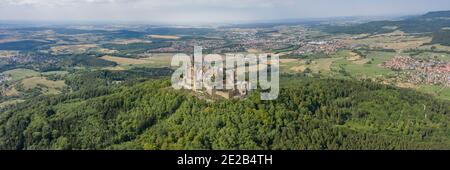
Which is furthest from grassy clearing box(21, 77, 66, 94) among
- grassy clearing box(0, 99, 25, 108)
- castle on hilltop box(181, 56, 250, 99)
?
castle on hilltop box(181, 56, 250, 99)

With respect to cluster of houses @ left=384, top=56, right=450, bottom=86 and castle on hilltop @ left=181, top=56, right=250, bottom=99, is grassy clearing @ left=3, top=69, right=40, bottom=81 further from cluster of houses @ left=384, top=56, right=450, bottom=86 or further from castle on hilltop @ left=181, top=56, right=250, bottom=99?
cluster of houses @ left=384, top=56, right=450, bottom=86

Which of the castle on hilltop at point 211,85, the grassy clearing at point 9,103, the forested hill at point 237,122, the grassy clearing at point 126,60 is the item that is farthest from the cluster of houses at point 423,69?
the grassy clearing at point 9,103

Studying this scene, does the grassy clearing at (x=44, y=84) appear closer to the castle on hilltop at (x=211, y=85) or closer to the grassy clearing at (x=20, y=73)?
the grassy clearing at (x=20, y=73)

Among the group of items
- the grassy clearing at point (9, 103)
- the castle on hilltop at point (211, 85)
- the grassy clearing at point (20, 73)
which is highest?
the castle on hilltop at point (211, 85)

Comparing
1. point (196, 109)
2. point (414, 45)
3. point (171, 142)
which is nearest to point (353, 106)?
point (196, 109)

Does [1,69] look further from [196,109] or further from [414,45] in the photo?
[414,45]
